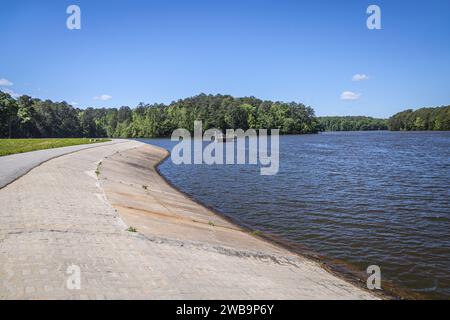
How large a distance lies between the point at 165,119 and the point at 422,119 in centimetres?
12528

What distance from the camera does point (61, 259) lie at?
695 cm

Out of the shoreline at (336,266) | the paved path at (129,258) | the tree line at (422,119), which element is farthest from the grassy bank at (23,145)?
the tree line at (422,119)

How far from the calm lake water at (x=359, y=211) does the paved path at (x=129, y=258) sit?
252 cm

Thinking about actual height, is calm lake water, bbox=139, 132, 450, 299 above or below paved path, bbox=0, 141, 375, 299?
below

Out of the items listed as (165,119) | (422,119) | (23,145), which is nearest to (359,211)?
(23,145)

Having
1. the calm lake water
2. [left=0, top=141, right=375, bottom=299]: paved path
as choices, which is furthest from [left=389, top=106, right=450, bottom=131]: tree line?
[left=0, top=141, right=375, bottom=299]: paved path

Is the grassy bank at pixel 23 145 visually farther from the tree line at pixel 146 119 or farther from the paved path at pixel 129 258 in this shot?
the tree line at pixel 146 119

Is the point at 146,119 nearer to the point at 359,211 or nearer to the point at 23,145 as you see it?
the point at 23,145

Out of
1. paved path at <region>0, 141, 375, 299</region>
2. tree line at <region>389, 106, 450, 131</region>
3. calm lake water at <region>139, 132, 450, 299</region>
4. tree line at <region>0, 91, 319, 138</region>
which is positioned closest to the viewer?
paved path at <region>0, 141, 375, 299</region>

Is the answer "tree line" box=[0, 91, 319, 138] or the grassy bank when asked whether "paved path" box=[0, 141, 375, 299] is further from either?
"tree line" box=[0, 91, 319, 138]

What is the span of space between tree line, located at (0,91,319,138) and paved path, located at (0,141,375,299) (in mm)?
84663

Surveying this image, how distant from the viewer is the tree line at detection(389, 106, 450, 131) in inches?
5807
